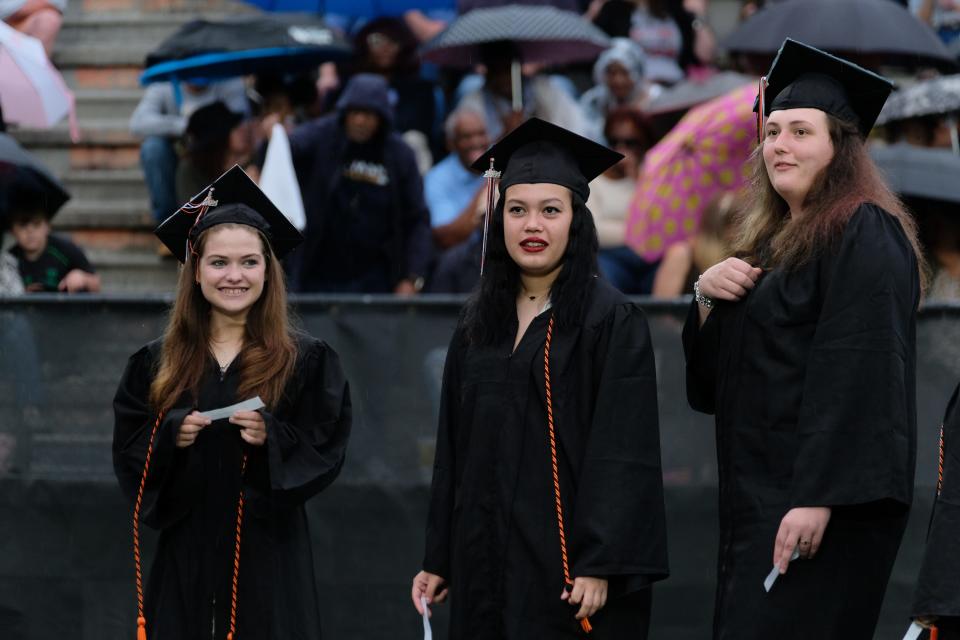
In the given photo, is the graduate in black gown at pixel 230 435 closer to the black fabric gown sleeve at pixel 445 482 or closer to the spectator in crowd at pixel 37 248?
the black fabric gown sleeve at pixel 445 482

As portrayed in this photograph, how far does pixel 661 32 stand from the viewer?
37.8ft

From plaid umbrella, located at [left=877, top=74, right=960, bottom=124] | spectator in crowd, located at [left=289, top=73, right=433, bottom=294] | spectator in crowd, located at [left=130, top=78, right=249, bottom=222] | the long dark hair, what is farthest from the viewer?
spectator in crowd, located at [left=130, top=78, right=249, bottom=222]

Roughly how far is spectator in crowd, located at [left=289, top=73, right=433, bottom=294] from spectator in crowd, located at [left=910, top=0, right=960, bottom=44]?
4.39 metres

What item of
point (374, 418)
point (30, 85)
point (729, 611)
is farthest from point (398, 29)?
point (729, 611)

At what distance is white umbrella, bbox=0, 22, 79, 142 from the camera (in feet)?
28.7

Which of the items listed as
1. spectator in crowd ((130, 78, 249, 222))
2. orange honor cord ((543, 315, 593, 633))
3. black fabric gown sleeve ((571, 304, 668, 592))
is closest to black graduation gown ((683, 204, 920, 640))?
black fabric gown sleeve ((571, 304, 668, 592))

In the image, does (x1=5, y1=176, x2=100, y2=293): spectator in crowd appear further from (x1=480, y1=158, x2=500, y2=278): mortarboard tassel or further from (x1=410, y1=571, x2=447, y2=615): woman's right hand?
(x1=410, y1=571, x2=447, y2=615): woman's right hand

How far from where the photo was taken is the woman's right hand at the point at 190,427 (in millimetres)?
5453

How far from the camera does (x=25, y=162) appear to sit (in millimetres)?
8242

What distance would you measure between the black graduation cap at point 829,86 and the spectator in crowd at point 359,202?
4239 millimetres

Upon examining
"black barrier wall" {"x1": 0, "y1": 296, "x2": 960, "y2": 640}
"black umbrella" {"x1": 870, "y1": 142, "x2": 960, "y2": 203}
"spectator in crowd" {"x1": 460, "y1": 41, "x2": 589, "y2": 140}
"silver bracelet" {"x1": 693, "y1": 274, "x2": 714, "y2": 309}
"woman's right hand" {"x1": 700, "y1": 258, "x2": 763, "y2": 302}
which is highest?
"spectator in crowd" {"x1": 460, "y1": 41, "x2": 589, "y2": 140}

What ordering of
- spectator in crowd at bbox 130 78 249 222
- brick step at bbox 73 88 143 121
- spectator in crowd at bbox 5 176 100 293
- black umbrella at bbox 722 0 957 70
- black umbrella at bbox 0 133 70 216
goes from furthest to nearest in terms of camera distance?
brick step at bbox 73 88 143 121
spectator in crowd at bbox 130 78 249 222
black umbrella at bbox 722 0 957 70
black umbrella at bbox 0 133 70 216
spectator in crowd at bbox 5 176 100 293

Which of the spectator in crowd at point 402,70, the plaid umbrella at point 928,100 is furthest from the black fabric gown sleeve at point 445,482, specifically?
the spectator in crowd at point 402,70

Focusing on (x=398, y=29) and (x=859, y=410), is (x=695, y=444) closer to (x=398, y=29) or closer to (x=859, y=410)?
(x=859, y=410)
